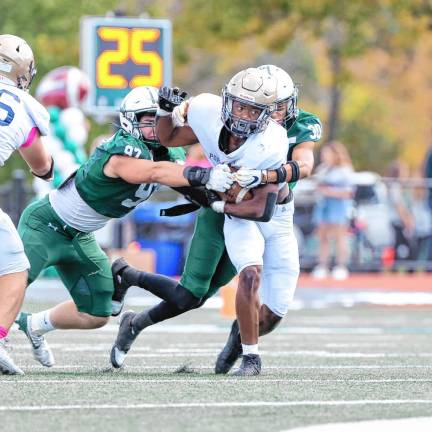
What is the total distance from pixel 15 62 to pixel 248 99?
45.8 inches

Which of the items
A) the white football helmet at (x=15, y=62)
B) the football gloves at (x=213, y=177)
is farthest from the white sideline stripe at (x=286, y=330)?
the white football helmet at (x=15, y=62)

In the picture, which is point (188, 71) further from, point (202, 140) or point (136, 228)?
point (202, 140)

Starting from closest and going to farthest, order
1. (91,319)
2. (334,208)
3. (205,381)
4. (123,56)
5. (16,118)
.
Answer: (205,381), (16,118), (91,319), (123,56), (334,208)

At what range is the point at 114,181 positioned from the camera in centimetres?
770

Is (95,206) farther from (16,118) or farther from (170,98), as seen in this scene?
(16,118)

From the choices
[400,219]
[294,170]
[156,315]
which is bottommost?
[400,219]

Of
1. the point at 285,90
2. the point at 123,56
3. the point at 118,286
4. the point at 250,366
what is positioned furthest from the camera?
the point at 123,56

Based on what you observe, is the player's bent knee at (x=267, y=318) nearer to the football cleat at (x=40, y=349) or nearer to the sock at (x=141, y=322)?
the sock at (x=141, y=322)

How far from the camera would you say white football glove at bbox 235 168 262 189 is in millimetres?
7297

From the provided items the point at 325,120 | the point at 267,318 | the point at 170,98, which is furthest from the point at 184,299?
the point at 325,120

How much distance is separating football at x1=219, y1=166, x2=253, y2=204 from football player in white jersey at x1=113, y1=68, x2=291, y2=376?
0.12 feet

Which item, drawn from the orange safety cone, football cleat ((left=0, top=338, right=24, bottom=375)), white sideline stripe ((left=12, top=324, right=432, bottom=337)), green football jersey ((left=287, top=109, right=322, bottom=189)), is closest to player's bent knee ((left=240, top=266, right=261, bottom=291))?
green football jersey ((left=287, top=109, right=322, bottom=189))

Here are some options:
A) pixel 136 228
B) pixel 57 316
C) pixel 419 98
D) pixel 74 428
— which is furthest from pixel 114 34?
pixel 419 98

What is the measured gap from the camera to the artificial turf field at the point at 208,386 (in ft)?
18.4
